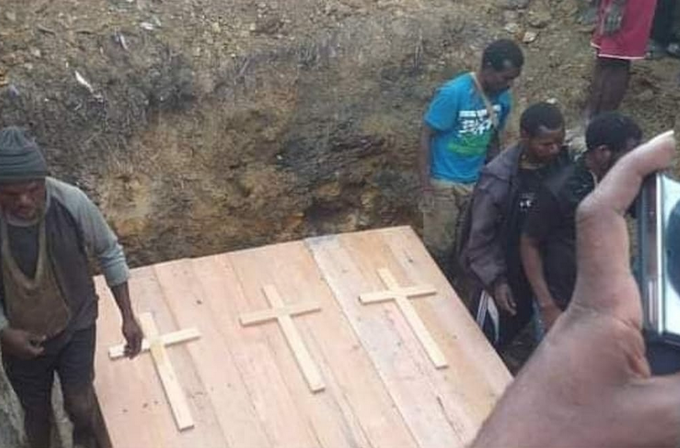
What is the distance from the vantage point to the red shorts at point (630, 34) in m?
6.11

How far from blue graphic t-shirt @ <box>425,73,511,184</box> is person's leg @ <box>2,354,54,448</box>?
2.17m

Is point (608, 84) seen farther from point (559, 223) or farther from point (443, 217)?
point (559, 223)

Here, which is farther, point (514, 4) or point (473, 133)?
point (514, 4)

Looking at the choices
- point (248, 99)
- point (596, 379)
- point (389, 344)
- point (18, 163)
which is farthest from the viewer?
point (248, 99)

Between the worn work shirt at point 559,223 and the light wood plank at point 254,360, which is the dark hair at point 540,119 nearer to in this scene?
the worn work shirt at point 559,223

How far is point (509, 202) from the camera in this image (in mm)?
5020

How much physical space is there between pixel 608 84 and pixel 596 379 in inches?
201

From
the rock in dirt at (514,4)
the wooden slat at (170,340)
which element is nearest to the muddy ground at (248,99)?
the rock in dirt at (514,4)

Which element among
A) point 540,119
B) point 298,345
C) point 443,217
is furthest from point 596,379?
point 443,217

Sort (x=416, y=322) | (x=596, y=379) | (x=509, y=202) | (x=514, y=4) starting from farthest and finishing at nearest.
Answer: (x=514, y=4) < (x=416, y=322) < (x=509, y=202) < (x=596, y=379)

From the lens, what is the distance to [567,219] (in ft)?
15.9

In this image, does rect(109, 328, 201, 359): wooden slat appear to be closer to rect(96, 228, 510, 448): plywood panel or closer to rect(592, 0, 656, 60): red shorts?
rect(96, 228, 510, 448): plywood panel

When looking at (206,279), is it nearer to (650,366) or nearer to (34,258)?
(34,258)

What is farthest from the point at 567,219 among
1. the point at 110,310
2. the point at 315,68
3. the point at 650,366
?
the point at 650,366
